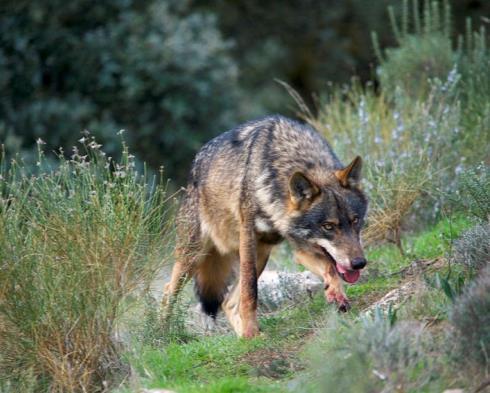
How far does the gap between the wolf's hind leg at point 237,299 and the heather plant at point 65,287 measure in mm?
1565

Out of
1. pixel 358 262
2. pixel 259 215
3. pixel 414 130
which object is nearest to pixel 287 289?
pixel 259 215

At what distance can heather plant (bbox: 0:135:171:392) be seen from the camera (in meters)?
6.80

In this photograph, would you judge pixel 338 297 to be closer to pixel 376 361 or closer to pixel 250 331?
pixel 250 331

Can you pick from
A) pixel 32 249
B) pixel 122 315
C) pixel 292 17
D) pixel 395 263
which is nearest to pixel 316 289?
pixel 395 263

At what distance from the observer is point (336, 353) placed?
18.8 ft

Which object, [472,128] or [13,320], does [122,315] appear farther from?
[472,128]

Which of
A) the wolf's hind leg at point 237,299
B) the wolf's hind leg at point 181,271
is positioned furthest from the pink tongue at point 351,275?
the wolf's hind leg at point 181,271

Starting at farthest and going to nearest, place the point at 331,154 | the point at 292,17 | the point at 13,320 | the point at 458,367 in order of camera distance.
A: 1. the point at 292,17
2. the point at 331,154
3. the point at 13,320
4. the point at 458,367

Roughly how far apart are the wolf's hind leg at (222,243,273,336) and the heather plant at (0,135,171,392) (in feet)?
5.13

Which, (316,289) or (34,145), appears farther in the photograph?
(34,145)

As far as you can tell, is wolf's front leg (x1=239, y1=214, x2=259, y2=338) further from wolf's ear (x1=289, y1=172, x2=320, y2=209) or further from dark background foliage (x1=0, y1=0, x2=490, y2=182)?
dark background foliage (x1=0, y1=0, x2=490, y2=182)

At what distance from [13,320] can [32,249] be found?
1.55 ft

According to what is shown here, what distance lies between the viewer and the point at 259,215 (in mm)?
8070

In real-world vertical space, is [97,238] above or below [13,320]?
above
